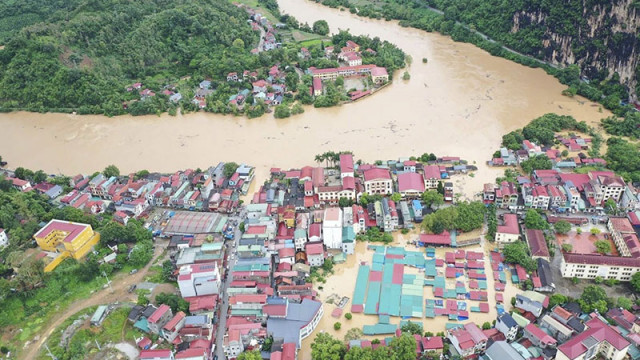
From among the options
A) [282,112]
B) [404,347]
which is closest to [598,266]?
[404,347]

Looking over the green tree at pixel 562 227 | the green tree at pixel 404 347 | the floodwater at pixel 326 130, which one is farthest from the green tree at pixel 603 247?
the green tree at pixel 404 347

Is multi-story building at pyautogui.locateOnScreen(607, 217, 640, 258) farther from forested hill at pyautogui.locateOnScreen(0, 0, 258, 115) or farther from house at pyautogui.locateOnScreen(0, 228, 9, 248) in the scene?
forested hill at pyautogui.locateOnScreen(0, 0, 258, 115)

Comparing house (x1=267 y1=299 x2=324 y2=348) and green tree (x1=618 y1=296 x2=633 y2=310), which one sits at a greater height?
green tree (x1=618 y1=296 x2=633 y2=310)

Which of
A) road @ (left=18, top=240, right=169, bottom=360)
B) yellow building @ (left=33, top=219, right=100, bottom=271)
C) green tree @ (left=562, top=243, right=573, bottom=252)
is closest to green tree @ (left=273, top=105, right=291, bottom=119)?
road @ (left=18, top=240, right=169, bottom=360)

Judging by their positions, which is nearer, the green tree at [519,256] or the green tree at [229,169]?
the green tree at [519,256]

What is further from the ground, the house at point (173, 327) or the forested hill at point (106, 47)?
the forested hill at point (106, 47)

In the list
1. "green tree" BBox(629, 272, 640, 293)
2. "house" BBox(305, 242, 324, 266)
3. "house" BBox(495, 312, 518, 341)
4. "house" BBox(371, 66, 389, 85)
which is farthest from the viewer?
"house" BBox(371, 66, 389, 85)

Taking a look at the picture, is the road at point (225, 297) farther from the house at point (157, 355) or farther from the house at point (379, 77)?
the house at point (379, 77)

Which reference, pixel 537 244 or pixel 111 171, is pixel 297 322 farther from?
pixel 111 171
